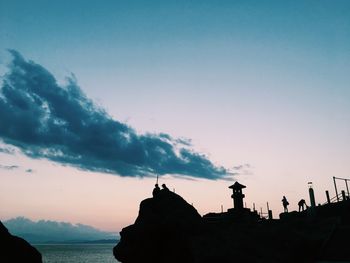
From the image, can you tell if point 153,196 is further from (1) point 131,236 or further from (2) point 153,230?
(2) point 153,230

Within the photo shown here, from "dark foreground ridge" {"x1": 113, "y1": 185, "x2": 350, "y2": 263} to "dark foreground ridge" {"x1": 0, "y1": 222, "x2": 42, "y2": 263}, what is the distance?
420 inches

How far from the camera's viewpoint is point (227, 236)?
35.5 metres

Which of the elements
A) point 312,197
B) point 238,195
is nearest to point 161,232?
point 238,195

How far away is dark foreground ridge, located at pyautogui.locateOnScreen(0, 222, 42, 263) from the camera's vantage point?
1783 cm

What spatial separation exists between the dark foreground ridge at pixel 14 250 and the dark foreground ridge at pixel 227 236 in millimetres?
10666

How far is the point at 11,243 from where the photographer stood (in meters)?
18.6

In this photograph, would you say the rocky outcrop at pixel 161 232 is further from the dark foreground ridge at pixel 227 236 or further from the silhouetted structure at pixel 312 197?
the silhouetted structure at pixel 312 197

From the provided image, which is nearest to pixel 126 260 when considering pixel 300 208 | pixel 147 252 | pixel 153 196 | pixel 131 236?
pixel 131 236

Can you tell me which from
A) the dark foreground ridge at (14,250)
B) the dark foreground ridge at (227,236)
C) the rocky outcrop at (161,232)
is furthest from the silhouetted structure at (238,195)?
the dark foreground ridge at (14,250)

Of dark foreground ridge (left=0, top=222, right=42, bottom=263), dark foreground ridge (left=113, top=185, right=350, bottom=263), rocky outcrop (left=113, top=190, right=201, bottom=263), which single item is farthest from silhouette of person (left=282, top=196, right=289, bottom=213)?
dark foreground ridge (left=0, top=222, right=42, bottom=263)

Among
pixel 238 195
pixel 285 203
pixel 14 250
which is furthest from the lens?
pixel 285 203

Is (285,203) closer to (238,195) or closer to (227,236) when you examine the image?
(238,195)

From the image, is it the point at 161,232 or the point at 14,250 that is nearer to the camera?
the point at 14,250

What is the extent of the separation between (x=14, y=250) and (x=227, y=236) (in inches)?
916
